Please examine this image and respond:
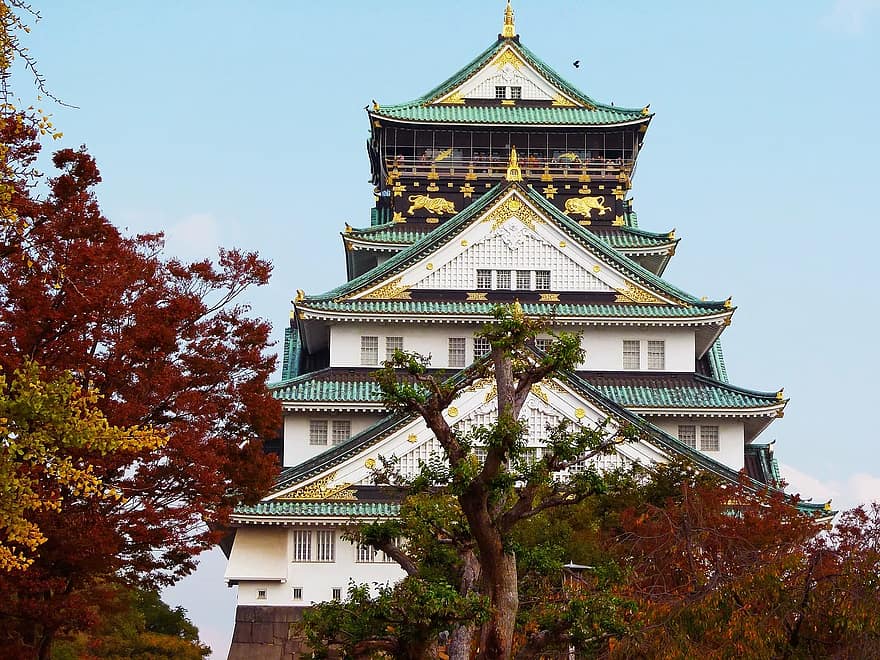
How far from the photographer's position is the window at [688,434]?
140 ft

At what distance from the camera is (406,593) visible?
56.8 feet

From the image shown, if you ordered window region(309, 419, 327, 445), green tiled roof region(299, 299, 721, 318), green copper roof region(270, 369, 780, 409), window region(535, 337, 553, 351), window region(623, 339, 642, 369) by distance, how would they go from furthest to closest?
window region(623, 339, 642, 369) → window region(535, 337, 553, 351) → green tiled roof region(299, 299, 721, 318) → window region(309, 419, 327, 445) → green copper roof region(270, 369, 780, 409)

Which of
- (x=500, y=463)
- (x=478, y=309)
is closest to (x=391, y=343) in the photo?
(x=478, y=309)

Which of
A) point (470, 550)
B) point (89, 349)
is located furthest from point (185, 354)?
point (470, 550)

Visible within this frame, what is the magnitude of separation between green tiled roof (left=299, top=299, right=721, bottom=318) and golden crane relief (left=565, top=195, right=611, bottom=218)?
6.92 m

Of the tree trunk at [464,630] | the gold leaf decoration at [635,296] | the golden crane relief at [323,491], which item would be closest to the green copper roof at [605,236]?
the gold leaf decoration at [635,296]

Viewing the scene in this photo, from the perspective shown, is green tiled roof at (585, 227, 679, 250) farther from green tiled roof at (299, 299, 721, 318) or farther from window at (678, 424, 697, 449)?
window at (678, 424, 697, 449)

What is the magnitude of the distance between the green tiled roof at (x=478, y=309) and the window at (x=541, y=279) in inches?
41.3

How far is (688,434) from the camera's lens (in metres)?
42.8

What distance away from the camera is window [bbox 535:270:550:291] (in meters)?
45.3

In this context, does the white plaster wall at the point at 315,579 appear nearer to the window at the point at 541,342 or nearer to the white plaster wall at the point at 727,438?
the window at the point at 541,342

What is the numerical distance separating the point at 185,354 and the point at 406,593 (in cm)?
969

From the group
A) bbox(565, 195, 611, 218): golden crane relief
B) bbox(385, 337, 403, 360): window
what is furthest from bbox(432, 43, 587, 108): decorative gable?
bbox(385, 337, 403, 360): window

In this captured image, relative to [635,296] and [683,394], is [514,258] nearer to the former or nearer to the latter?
[635,296]
